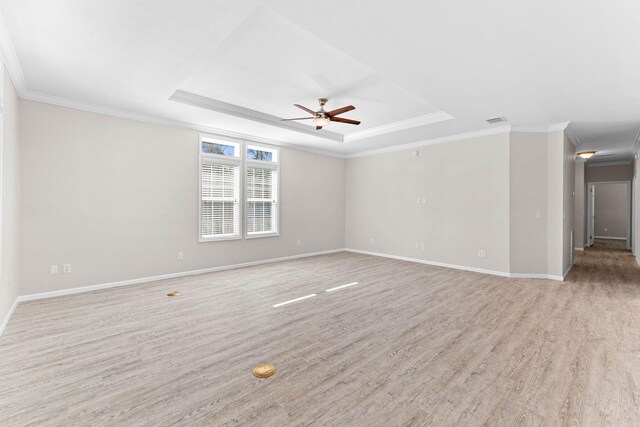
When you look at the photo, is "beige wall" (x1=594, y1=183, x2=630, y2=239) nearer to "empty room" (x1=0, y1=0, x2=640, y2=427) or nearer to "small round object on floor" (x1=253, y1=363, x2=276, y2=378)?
"empty room" (x1=0, y1=0, x2=640, y2=427)

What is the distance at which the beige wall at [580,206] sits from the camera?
8406mm

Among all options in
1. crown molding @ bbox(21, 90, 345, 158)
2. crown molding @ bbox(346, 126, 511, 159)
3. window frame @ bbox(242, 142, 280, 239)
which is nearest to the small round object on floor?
window frame @ bbox(242, 142, 280, 239)

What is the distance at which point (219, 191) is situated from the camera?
575cm

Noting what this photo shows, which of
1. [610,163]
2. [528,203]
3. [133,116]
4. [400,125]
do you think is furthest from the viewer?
[610,163]

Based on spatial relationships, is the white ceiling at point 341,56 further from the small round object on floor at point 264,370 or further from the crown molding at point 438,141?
the small round object on floor at point 264,370

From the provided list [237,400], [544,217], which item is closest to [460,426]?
[237,400]

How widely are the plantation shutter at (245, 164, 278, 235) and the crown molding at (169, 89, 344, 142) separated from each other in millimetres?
1247

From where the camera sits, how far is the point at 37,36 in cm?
261

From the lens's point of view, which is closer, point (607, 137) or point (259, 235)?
point (607, 137)

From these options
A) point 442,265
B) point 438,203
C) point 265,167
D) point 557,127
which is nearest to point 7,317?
point 265,167

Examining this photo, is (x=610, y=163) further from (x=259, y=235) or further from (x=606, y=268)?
(x=259, y=235)

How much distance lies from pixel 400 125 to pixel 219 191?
12.4 feet

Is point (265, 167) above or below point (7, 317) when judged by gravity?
above

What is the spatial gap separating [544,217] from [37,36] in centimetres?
727
